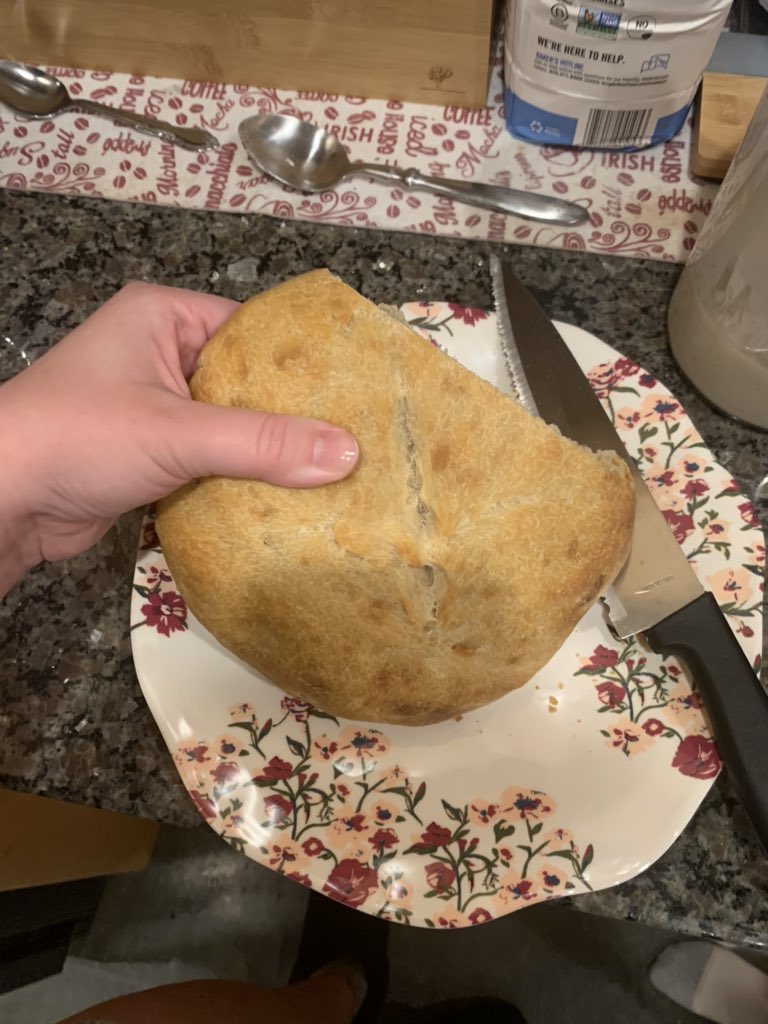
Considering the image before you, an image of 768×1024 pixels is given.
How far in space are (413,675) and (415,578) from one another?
94mm

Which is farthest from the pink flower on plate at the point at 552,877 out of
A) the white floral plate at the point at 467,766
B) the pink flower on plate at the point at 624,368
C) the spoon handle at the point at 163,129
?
the spoon handle at the point at 163,129

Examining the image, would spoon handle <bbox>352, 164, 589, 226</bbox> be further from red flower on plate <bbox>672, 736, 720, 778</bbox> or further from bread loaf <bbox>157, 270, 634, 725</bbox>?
red flower on plate <bbox>672, 736, 720, 778</bbox>

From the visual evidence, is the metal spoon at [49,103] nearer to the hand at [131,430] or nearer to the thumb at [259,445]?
the hand at [131,430]

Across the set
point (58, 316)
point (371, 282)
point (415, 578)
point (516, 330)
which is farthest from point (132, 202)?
point (415, 578)

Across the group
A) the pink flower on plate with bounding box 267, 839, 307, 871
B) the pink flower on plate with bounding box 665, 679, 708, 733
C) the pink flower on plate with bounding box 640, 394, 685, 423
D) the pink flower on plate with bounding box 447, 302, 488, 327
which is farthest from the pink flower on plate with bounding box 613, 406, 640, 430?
the pink flower on plate with bounding box 267, 839, 307, 871

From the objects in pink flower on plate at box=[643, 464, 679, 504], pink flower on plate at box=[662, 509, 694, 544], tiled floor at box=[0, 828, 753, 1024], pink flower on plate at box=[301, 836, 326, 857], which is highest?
pink flower on plate at box=[643, 464, 679, 504]

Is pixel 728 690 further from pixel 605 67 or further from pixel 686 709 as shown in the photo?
pixel 605 67

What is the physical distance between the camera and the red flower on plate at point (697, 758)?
81cm

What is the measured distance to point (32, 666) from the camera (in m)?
1.00

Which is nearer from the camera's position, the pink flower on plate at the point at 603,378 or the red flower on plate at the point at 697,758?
the red flower on plate at the point at 697,758

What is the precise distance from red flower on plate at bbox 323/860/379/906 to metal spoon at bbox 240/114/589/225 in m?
0.95

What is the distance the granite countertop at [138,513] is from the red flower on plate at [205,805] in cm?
13

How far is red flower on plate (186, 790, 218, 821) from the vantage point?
0.82 meters

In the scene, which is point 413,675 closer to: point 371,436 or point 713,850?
point 371,436
